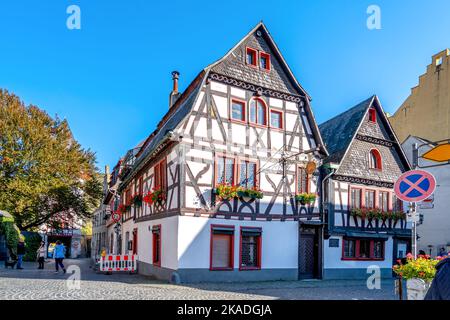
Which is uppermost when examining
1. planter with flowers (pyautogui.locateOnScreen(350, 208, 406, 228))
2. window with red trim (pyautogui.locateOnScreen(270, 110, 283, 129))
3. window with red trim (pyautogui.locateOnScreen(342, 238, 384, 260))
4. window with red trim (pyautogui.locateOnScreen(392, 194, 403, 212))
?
window with red trim (pyautogui.locateOnScreen(270, 110, 283, 129))

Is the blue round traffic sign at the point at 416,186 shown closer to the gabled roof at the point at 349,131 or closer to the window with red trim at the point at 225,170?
the window with red trim at the point at 225,170

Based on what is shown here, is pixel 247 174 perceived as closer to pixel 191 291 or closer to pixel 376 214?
pixel 191 291

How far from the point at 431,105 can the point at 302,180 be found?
1627 cm

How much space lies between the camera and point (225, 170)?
1600 cm

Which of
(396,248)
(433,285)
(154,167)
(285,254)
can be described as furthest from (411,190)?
(396,248)

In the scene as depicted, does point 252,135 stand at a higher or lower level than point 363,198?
higher

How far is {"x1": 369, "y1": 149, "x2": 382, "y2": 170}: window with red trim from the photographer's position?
69.3ft

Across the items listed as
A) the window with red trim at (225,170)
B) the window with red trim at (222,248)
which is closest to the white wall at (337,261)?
the window with red trim at (222,248)

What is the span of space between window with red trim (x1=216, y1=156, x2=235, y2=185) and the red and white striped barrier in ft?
23.3

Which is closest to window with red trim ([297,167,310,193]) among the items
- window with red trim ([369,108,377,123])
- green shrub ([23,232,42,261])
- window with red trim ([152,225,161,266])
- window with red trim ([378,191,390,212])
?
window with red trim ([378,191,390,212])

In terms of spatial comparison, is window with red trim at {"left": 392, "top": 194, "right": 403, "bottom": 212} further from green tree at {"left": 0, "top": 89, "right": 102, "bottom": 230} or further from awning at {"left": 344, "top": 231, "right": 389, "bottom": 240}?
green tree at {"left": 0, "top": 89, "right": 102, "bottom": 230}

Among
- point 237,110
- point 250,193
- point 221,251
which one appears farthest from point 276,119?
point 221,251

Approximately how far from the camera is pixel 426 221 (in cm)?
2745

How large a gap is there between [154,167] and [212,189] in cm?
448
